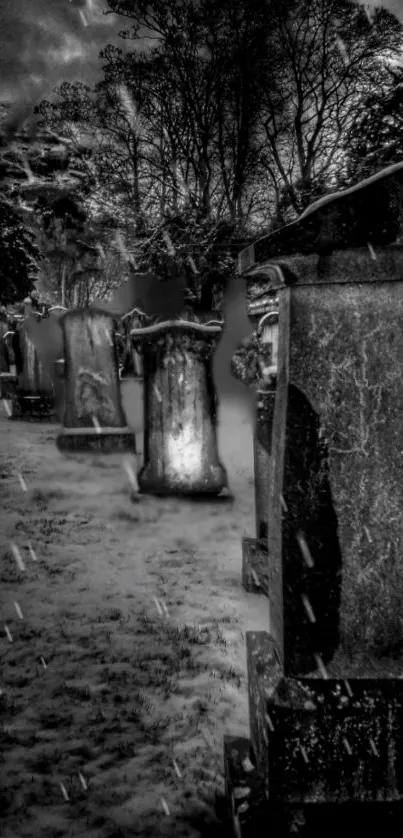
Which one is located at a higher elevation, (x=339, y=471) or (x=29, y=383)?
(x=339, y=471)

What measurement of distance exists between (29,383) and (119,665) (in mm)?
11426

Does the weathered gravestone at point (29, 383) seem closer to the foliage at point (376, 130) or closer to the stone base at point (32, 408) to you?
the stone base at point (32, 408)

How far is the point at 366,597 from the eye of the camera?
1655 millimetres

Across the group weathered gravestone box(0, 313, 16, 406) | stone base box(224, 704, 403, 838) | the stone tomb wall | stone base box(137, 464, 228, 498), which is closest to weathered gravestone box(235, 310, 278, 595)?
the stone tomb wall

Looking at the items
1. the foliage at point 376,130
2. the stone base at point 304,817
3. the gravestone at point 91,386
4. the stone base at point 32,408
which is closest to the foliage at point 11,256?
the stone base at point 32,408

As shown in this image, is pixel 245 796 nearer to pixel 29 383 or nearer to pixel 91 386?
pixel 91 386

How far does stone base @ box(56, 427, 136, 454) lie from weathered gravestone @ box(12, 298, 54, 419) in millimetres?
4762

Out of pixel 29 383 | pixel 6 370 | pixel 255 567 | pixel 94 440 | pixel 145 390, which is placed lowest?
pixel 255 567

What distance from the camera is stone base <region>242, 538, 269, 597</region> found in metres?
3.69

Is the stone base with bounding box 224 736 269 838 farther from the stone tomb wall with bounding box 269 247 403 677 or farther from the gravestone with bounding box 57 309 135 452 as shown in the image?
the gravestone with bounding box 57 309 135 452

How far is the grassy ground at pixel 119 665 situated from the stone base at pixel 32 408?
298 inches

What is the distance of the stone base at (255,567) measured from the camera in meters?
3.69

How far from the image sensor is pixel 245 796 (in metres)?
1.58

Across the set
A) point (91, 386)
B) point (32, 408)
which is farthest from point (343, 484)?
point (32, 408)
